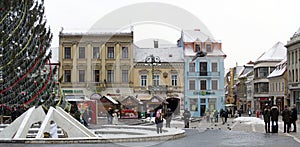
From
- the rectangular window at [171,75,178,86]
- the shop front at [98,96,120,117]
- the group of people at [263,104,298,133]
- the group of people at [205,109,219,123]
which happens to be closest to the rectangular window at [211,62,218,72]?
the rectangular window at [171,75,178,86]

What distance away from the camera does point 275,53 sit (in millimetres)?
83688

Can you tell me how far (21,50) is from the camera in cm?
2420

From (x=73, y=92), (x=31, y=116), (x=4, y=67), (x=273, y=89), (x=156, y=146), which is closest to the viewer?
(x=156, y=146)

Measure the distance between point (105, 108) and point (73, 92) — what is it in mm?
12848

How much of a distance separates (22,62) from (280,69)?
2315 inches

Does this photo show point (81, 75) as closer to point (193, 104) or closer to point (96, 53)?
point (96, 53)

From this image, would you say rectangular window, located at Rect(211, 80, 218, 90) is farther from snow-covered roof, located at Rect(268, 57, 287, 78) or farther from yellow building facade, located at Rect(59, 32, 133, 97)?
snow-covered roof, located at Rect(268, 57, 287, 78)

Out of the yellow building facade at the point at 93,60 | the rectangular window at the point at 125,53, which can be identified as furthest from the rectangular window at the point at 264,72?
the rectangular window at the point at 125,53

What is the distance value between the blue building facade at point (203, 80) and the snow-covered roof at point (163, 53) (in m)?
1.12

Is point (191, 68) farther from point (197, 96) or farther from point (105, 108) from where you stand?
point (105, 108)

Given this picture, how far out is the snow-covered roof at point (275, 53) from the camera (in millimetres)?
82438

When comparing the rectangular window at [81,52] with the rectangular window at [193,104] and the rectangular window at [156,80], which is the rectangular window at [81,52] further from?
the rectangular window at [193,104]

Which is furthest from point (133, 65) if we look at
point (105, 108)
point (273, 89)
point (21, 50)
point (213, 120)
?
point (21, 50)

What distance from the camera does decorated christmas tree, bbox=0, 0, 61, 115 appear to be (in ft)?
78.1
